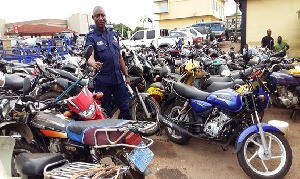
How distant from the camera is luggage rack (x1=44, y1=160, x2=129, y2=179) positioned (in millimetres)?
1765

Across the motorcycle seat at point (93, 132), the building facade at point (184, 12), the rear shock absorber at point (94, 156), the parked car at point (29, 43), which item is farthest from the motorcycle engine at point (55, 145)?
the building facade at point (184, 12)

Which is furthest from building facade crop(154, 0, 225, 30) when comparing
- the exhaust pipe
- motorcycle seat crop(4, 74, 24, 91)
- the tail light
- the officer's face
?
the officer's face

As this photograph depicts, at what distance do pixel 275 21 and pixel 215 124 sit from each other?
32.9 ft

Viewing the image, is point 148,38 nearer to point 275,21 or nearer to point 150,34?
point 150,34

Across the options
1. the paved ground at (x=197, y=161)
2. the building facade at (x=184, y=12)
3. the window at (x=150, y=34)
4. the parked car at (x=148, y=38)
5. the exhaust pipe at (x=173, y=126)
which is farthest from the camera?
the building facade at (x=184, y=12)

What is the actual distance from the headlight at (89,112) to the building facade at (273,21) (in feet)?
36.0

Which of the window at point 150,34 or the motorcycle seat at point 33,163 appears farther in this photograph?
the window at point 150,34

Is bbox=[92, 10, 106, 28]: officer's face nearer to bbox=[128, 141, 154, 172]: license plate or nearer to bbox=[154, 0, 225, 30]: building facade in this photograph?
bbox=[128, 141, 154, 172]: license plate

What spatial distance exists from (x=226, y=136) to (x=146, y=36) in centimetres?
1284

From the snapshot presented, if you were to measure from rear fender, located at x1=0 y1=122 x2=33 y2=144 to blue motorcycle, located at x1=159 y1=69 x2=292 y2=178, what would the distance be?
208 centimetres

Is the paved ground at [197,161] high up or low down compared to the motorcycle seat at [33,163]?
down

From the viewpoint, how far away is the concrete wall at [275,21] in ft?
36.1

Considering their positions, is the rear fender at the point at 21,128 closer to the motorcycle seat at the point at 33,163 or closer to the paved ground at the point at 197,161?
the motorcycle seat at the point at 33,163

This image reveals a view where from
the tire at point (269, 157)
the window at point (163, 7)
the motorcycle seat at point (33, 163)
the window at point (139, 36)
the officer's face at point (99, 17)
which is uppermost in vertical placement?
the window at point (163, 7)
